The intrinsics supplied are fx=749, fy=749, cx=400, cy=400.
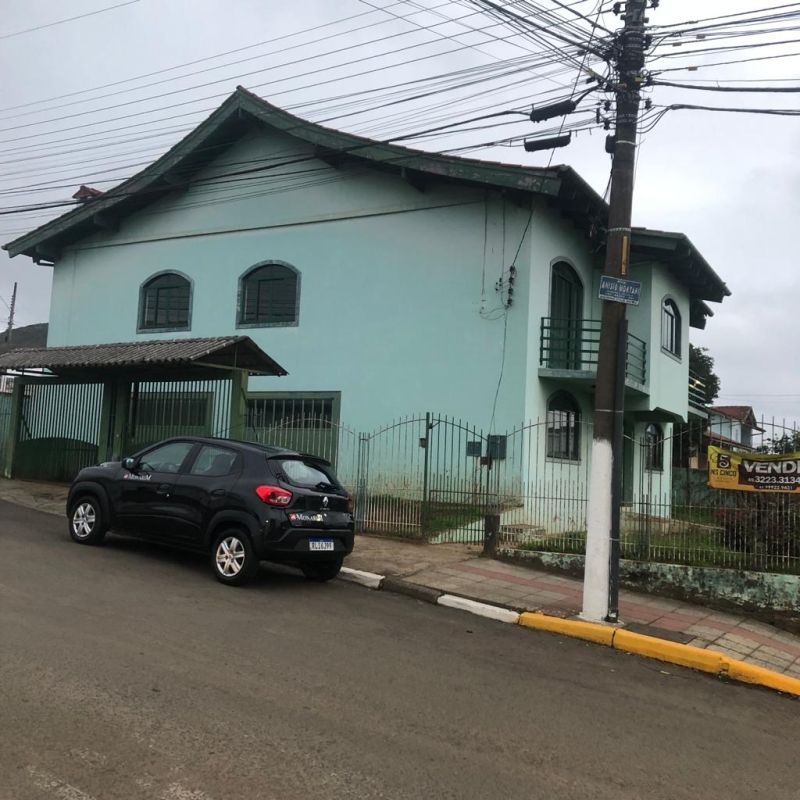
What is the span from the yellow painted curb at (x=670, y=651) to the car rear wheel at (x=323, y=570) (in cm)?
332

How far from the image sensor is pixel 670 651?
6.94 meters

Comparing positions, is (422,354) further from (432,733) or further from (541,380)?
(432,733)

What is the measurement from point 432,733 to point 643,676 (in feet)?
9.01

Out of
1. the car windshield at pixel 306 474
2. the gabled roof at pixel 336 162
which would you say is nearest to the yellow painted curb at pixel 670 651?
the car windshield at pixel 306 474

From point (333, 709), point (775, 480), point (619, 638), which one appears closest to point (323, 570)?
point (619, 638)

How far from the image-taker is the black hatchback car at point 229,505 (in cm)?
803

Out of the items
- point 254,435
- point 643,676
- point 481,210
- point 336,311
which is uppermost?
point 481,210

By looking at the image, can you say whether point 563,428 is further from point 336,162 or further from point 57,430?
point 57,430

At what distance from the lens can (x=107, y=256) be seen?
1973 centimetres

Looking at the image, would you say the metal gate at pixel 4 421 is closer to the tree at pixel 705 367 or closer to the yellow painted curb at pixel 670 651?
the yellow painted curb at pixel 670 651

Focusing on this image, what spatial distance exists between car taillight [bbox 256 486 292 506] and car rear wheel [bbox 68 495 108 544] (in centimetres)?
267

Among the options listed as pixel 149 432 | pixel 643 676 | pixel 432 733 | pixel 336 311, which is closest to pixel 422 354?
pixel 336 311

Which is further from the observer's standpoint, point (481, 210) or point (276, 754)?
point (481, 210)

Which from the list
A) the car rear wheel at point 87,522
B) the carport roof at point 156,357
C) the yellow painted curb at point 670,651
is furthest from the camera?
the carport roof at point 156,357
